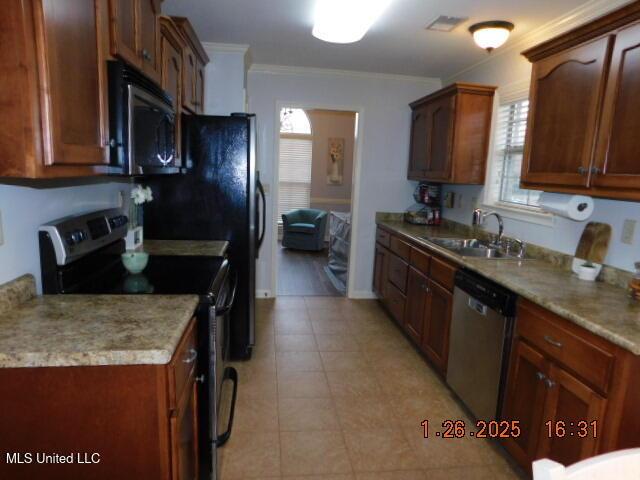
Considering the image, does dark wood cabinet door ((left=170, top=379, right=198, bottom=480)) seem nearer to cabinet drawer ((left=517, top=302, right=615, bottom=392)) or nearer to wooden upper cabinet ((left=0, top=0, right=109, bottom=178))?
wooden upper cabinet ((left=0, top=0, right=109, bottom=178))

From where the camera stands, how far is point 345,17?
2.47 m

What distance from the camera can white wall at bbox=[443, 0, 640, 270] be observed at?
7.20 feet

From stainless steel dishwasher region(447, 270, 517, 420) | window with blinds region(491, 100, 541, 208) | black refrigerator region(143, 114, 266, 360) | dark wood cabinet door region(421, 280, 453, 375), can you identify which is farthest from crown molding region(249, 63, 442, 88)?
stainless steel dishwasher region(447, 270, 517, 420)

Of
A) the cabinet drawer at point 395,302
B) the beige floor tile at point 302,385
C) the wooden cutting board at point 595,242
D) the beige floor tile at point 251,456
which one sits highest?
the wooden cutting board at point 595,242

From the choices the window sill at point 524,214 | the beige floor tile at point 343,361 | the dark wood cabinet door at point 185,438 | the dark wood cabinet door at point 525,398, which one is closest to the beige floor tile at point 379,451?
the dark wood cabinet door at point 525,398

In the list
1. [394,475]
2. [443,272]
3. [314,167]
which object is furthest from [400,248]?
[314,167]

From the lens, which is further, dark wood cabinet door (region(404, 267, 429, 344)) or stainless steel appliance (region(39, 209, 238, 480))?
dark wood cabinet door (region(404, 267, 429, 344))

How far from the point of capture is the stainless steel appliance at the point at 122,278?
162cm

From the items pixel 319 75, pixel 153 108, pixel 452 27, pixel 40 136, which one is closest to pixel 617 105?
pixel 452 27

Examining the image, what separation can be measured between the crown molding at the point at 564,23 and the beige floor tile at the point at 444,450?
8.12 feet

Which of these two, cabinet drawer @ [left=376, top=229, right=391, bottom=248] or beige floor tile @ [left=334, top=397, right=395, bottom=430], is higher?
cabinet drawer @ [left=376, top=229, right=391, bottom=248]

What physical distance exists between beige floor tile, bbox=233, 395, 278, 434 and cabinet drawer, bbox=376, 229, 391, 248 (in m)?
2.05

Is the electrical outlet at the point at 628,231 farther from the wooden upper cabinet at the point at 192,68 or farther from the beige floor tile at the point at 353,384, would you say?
the wooden upper cabinet at the point at 192,68

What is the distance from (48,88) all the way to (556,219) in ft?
8.90
